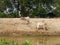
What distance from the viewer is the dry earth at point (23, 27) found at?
11812 millimetres

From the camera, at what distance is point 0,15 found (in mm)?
15047

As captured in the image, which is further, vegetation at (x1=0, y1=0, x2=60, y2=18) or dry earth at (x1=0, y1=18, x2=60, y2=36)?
vegetation at (x1=0, y1=0, x2=60, y2=18)

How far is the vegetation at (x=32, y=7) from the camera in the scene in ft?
49.8

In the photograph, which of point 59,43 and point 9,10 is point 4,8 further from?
point 59,43

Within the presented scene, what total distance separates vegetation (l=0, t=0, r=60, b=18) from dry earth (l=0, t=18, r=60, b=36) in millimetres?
2451

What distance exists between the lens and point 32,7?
15.9 m

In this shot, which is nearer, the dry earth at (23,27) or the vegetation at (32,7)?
the dry earth at (23,27)

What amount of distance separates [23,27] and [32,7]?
12.6ft

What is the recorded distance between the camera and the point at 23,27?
40.1 ft

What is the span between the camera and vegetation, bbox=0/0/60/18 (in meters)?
15.2

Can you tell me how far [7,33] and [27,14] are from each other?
4.12 metres

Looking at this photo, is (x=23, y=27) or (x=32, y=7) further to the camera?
(x=32, y=7)

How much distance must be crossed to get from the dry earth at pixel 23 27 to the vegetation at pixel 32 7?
245cm

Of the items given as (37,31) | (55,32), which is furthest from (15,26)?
(55,32)
